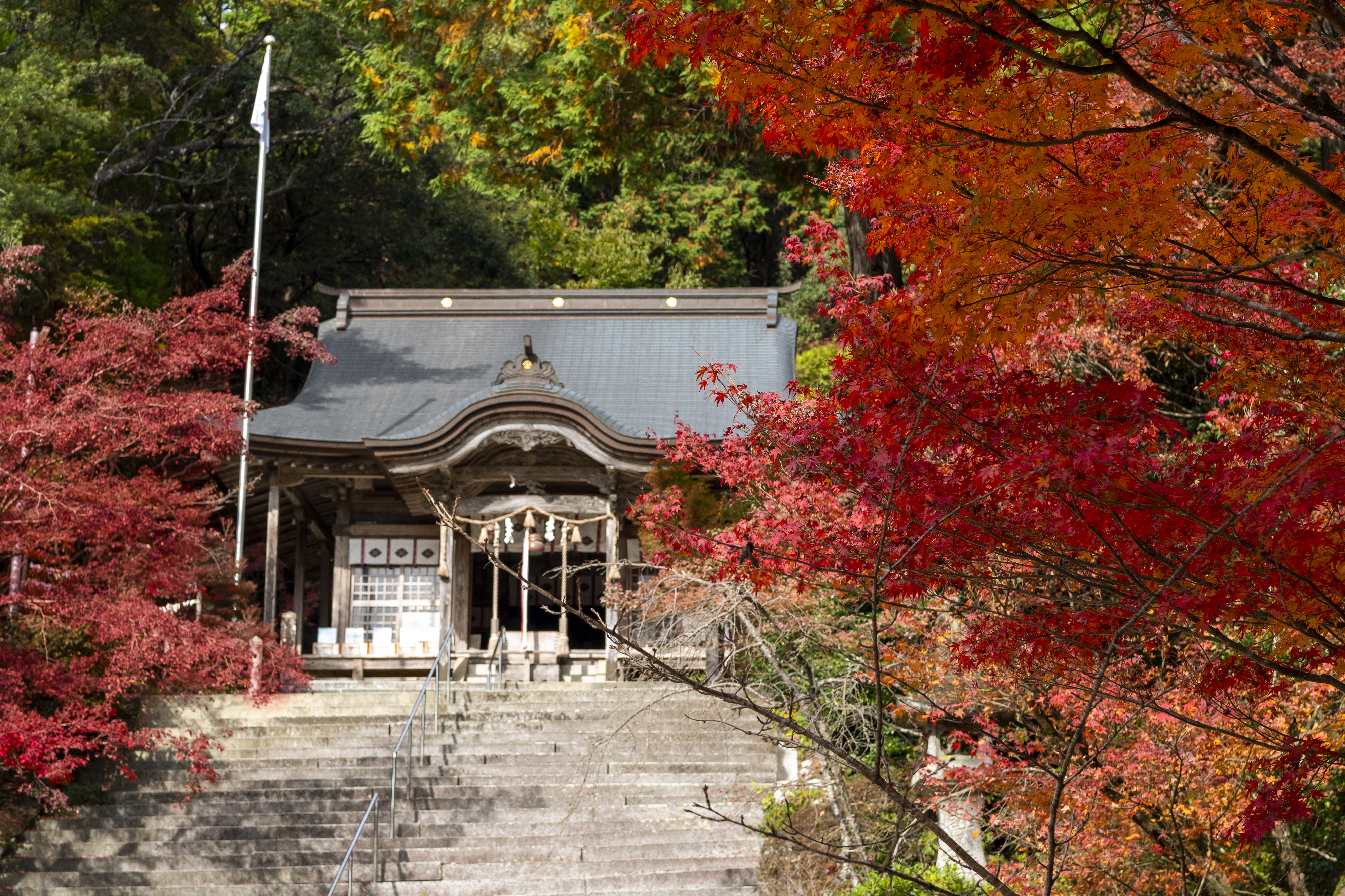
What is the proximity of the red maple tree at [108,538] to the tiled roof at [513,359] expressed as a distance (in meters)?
3.60

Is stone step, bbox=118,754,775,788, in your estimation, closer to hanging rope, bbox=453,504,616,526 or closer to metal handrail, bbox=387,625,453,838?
metal handrail, bbox=387,625,453,838

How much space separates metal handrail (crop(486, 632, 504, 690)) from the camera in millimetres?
12820

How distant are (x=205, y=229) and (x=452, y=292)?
715cm

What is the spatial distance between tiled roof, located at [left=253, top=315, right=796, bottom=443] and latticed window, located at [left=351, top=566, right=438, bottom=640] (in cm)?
186

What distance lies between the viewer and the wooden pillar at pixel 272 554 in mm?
13789

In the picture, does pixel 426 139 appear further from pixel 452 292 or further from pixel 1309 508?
pixel 1309 508

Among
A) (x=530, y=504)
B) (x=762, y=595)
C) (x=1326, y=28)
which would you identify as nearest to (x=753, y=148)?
(x=530, y=504)

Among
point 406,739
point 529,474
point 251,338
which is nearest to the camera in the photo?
point 406,739

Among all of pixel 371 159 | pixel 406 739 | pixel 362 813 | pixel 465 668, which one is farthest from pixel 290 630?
pixel 371 159

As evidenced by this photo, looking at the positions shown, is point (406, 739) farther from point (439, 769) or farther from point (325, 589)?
point (325, 589)

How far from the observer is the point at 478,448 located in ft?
45.3

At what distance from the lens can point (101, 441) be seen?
929 cm

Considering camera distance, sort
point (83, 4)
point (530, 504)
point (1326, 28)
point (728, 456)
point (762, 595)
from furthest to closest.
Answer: point (83, 4) < point (530, 504) < point (762, 595) < point (728, 456) < point (1326, 28)

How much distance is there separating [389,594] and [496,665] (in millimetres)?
2319
